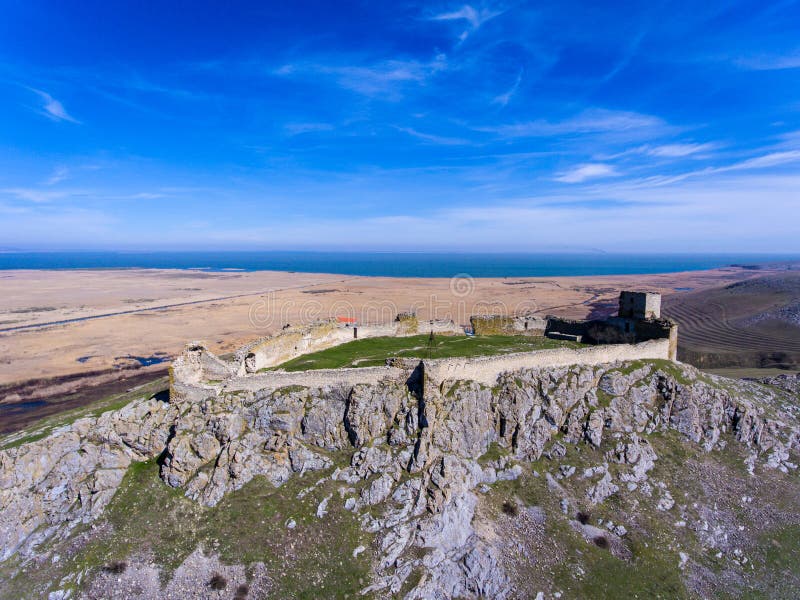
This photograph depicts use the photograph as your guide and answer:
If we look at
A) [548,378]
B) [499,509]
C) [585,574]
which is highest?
[548,378]

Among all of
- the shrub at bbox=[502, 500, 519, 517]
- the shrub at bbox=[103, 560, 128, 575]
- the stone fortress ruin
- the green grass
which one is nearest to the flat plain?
the stone fortress ruin

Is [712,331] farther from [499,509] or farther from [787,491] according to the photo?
[499,509]

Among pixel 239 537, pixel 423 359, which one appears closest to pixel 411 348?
pixel 423 359

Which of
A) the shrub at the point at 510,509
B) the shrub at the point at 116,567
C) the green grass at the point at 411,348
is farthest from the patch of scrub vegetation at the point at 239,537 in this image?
the green grass at the point at 411,348

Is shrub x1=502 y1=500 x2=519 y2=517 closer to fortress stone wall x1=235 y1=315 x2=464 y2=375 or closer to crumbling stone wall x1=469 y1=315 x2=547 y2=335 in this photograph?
fortress stone wall x1=235 y1=315 x2=464 y2=375

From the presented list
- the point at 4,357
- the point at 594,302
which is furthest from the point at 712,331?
the point at 4,357

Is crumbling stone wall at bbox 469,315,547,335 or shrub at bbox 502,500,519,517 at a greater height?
crumbling stone wall at bbox 469,315,547,335

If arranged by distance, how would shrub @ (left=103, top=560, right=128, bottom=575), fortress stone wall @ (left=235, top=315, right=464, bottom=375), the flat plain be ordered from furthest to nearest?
the flat plain → fortress stone wall @ (left=235, top=315, right=464, bottom=375) → shrub @ (left=103, top=560, right=128, bottom=575)
